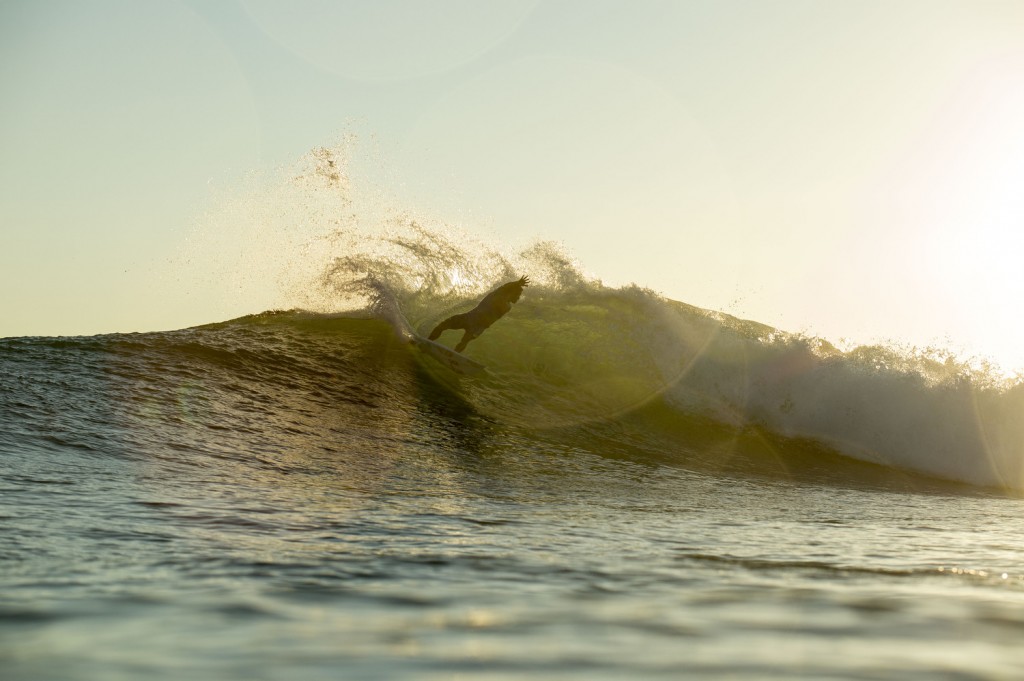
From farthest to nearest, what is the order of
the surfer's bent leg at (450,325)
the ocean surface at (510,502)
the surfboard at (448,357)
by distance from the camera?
the surfer's bent leg at (450,325), the surfboard at (448,357), the ocean surface at (510,502)

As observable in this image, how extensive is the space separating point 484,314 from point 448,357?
1200 mm

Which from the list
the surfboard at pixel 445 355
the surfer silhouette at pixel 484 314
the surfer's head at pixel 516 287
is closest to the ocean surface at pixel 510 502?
the surfboard at pixel 445 355

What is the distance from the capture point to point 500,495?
23.6 feet

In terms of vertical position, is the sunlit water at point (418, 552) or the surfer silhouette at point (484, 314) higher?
the surfer silhouette at point (484, 314)

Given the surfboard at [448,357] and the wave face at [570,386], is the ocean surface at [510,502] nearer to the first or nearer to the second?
the wave face at [570,386]

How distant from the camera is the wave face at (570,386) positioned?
10008mm

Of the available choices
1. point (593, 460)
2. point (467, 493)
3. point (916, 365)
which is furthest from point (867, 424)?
point (467, 493)

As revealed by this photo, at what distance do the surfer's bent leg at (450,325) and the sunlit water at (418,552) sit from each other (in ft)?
10.9

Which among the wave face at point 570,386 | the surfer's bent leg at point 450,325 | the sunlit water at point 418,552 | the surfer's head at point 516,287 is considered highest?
the surfer's head at point 516,287

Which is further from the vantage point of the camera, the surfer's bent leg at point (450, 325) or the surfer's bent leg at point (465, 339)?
the surfer's bent leg at point (465, 339)

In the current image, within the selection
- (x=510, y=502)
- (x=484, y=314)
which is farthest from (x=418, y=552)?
(x=484, y=314)

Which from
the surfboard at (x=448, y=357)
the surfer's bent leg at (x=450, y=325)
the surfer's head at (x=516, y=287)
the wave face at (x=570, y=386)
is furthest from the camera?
the surfer's head at (x=516, y=287)

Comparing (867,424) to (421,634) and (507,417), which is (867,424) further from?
(421,634)

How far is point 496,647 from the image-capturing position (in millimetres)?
2545
